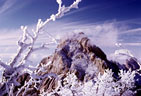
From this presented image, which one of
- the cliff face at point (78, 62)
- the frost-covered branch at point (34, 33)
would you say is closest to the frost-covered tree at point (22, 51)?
the frost-covered branch at point (34, 33)

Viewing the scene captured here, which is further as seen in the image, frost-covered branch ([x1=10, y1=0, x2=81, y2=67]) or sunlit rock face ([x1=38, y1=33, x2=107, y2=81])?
sunlit rock face ([x1=38, y1=33, x2=107, y2=81])

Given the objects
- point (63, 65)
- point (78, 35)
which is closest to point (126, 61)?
point (78, 35)

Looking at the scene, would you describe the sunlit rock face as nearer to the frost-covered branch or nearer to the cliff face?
the cliff face

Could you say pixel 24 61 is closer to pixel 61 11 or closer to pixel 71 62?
pixel 61 11

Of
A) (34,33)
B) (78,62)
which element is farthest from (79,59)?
(34,33)

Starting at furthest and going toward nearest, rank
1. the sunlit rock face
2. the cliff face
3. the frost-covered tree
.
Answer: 1. the sunlit rock face
2. the cliff face
3. the frost-covered tree

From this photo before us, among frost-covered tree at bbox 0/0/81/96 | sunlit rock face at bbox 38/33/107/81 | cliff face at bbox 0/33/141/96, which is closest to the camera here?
frost-covered tree at bbox 0/0/81/96

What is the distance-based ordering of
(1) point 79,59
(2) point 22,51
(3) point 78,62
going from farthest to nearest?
(1) point 79,59, (3) point 78,62, (2) point 22,51

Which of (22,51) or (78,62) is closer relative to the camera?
(22,51)

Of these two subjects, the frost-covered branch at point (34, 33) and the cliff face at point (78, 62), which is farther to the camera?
the cliff face at point (78, 62)

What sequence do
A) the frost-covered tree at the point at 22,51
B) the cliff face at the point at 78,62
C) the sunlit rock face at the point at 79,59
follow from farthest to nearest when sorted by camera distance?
the sunlit rock face at the point at 79,59, the cliff face at the point at 78,62, the frost-covered tree at the point at 22,51

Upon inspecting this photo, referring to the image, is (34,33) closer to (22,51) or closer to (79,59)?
(22,51)

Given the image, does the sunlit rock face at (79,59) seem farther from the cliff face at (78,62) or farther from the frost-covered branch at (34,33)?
the frost-covered branch at (34,33)

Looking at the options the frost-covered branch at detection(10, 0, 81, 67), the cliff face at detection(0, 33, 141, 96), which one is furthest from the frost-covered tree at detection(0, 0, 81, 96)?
the cliff face at detection(0, 33, 141, 96)
